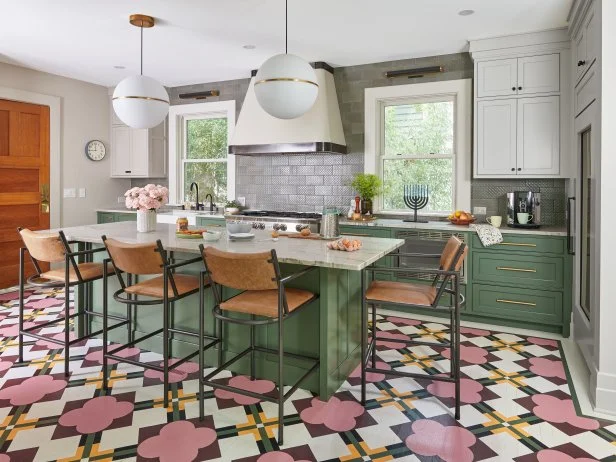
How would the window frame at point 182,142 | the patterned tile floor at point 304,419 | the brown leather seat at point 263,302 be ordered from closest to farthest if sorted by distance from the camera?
1. the patterned tile floor at point 304,419
2. the brown leather seat at point 263,302
3. the window frame at point 182,142

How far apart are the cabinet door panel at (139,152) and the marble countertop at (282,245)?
274 cm

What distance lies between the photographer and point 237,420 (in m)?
2.55

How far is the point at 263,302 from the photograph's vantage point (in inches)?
99.3

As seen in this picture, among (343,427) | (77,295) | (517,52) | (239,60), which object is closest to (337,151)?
(239,60)

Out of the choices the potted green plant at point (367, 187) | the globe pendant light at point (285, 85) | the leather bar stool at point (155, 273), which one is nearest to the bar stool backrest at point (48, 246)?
the leather bar stool at point (155, 273)

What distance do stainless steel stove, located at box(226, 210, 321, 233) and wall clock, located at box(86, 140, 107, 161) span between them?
249 cm

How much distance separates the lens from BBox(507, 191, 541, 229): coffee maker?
433 centimetres

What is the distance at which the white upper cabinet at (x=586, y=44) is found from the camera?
2.96m

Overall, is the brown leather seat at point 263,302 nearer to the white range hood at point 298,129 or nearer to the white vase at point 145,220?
the white vase at point 145,220

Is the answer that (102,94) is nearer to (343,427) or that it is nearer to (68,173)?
(68,173)

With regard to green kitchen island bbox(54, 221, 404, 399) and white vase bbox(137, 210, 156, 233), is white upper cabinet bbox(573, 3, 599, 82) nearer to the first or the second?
green kitchen island bbox(54, 221, 404, 399)

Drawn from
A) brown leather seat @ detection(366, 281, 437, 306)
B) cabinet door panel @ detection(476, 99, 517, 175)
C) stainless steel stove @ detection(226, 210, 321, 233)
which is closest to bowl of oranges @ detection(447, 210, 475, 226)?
cabinet door panel @ detection(476, 99, 517, 175)

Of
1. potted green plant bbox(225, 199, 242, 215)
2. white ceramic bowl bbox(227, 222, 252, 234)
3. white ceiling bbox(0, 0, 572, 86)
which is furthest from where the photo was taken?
potted green plant bbox(225, 199, 242, 215)

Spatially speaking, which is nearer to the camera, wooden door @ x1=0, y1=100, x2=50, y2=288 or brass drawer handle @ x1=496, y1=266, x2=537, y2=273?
brass drawer handle @ x1=496, y1=266, x2=537, y2=273
